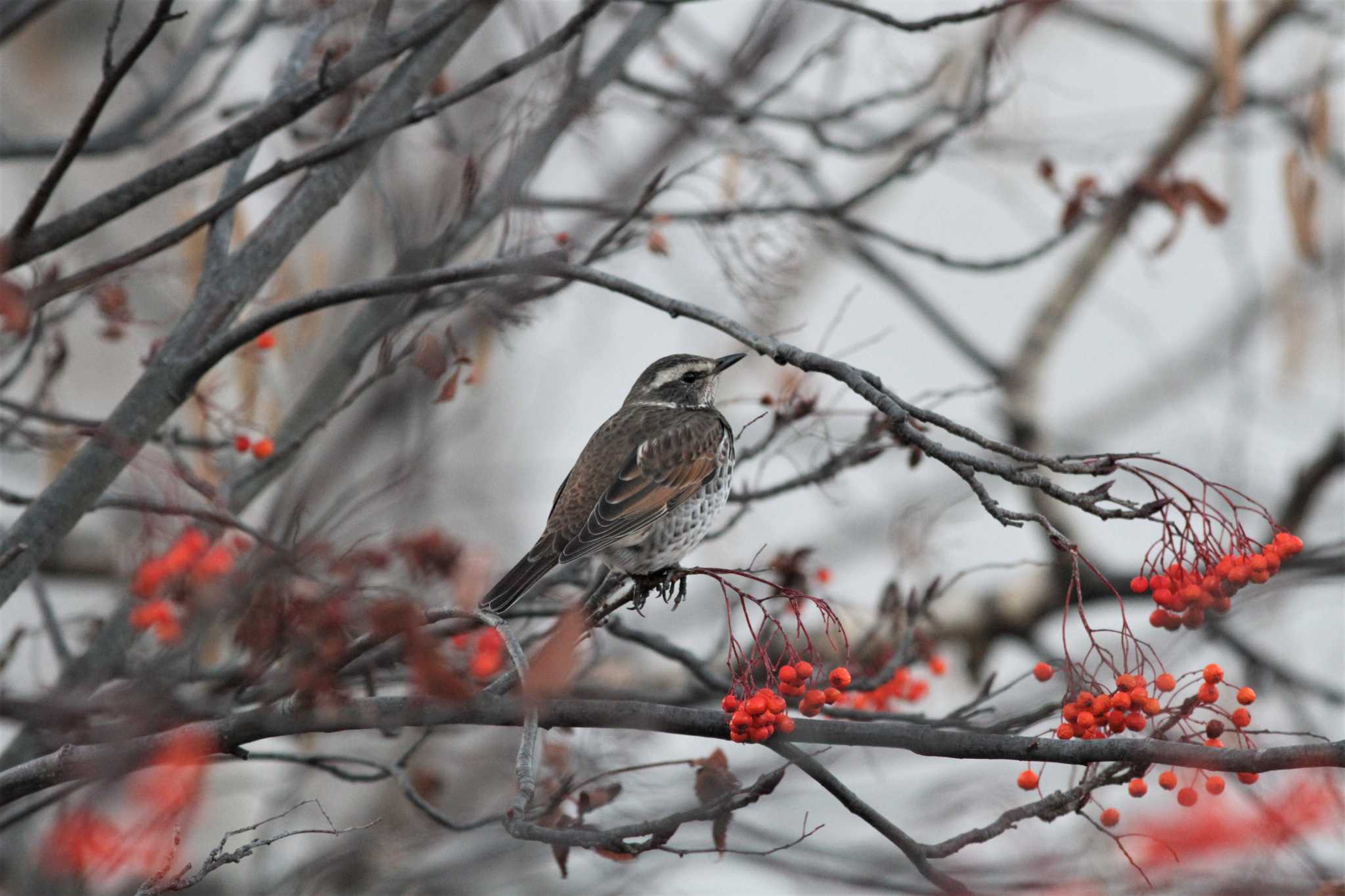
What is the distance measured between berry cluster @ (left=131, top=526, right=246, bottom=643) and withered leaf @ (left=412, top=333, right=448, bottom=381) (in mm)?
1060

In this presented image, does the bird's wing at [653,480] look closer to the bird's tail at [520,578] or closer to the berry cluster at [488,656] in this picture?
the bird's tail at [520,578]

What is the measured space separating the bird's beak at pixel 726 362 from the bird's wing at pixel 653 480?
357 mm

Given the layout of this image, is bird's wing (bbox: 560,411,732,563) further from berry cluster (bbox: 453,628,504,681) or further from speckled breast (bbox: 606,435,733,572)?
berry cluster (bbox: 453,628,504,681)

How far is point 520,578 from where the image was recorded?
5.90 meters

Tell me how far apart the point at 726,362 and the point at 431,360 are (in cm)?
309

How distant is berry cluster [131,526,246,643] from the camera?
371 centimetres

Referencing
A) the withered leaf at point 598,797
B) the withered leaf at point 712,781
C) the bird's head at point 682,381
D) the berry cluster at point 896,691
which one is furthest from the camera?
the bird's head at point 682,381

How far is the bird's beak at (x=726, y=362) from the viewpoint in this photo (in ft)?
24.8

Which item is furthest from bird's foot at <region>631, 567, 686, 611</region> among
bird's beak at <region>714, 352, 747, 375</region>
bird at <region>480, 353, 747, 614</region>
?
bird's beak at <region>714, 352, 747, 375</region>

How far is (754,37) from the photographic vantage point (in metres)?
6.62

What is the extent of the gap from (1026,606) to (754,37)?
16.8 ft

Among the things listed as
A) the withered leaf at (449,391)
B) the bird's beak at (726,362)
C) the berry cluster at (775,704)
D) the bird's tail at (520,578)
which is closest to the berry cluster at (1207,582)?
the berry cluster at (775,704)

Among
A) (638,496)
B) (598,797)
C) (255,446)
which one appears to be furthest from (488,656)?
(638,496)

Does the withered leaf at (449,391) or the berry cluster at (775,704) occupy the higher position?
the withered leaf at (449,391)
